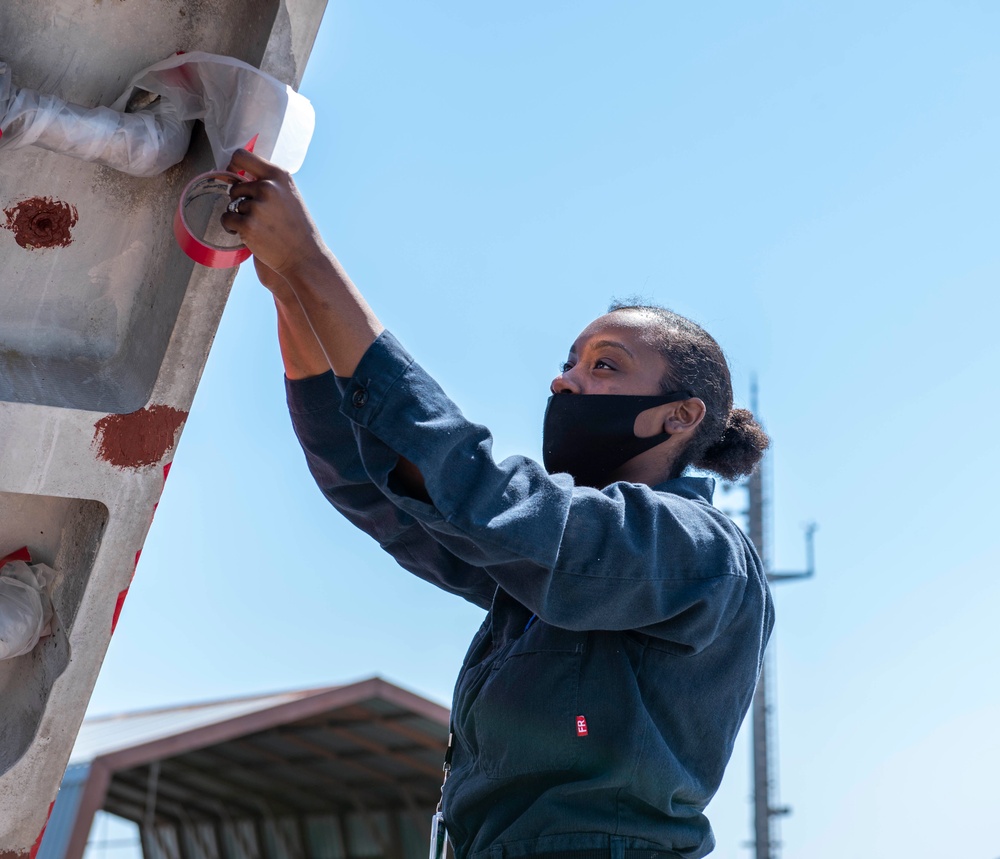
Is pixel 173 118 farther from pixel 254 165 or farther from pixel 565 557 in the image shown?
pixel 565 557

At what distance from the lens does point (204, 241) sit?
2684 mm

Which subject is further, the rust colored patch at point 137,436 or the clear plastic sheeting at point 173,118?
the rust colored patch at point 137,436

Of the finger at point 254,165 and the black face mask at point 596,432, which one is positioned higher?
the finger at point 254,165

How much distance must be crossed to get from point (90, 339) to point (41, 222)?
0.30 metres

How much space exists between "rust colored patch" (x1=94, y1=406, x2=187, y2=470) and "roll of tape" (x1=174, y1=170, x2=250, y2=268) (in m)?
0.46

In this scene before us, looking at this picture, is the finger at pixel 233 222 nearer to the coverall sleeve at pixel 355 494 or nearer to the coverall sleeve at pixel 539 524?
the coverall sleeve at pixel 539 524

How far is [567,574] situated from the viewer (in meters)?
2.17

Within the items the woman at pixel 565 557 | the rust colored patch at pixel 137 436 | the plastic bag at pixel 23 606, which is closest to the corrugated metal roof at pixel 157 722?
the plastic bag at pixel 23 606

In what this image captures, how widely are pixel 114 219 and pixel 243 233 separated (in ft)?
2.87

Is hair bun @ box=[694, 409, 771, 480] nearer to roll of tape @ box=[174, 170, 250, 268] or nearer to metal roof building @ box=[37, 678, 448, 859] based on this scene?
roll of tape @ box=[174, 170, 250, 268]

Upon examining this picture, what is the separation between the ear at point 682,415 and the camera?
2.82 m

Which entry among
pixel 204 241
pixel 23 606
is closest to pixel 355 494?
pixel 204 241

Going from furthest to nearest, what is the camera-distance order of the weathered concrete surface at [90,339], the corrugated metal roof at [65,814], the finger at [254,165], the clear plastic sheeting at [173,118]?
1. the corrugated metal roof at [65,814]
2. the weathered concrete surface at [90,339]
3. the clear plastic sheeting at [173,118]
4. the finger at [254,165]

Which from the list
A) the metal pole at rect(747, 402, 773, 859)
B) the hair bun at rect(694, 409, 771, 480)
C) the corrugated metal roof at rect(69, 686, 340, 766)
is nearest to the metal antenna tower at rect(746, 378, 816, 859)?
the metal pole at rect(747, 402, 773, 859)
